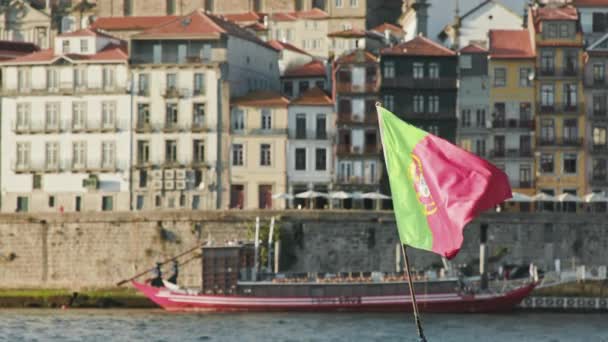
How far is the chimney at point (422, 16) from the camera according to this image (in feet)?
388

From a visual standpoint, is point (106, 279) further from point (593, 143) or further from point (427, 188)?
point (427, 188)

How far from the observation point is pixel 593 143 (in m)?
101

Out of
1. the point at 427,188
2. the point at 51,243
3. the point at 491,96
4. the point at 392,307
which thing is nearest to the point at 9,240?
the point at 51,243

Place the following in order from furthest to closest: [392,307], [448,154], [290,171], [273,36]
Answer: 1. [273,36]
2. [290,171]
3. [392,307]
4. [448,154]

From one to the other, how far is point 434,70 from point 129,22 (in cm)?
3962

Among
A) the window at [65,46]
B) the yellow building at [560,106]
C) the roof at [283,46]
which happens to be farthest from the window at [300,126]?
the window at [65,46]

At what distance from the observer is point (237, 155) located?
99750 mm

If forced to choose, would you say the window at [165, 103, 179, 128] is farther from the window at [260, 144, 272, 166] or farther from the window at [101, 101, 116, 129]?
the window at [260, 144, 272, 166]

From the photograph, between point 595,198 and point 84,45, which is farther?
point 84,45

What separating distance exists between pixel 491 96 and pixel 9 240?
→ 93.2ft

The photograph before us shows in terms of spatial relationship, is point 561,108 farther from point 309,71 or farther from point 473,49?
point 309,71

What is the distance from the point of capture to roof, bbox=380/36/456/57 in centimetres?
10150

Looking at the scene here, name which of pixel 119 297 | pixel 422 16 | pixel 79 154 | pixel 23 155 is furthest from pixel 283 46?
pixel 119 297

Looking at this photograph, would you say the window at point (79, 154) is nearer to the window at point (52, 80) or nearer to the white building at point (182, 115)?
the white building at point (182, 115)
